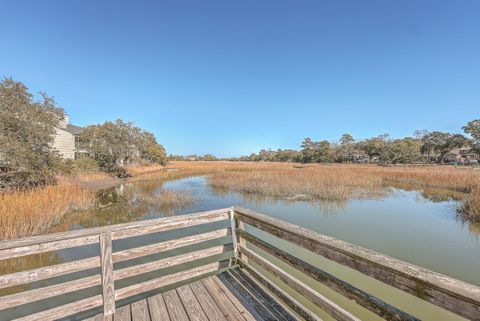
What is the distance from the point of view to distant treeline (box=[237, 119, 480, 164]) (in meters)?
48.8

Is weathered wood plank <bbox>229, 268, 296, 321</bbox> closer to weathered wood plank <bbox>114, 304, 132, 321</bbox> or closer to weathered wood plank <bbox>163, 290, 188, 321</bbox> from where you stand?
weathered wood plank <bbox>163, 290, 188, 321</bbox>

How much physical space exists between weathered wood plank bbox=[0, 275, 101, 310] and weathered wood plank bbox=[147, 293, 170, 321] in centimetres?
64

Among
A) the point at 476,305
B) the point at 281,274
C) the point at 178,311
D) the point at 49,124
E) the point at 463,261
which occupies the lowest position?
the point at 463,261

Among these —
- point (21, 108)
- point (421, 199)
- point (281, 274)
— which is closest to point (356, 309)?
point (281, 274)

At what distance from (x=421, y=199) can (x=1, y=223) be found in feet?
60.7

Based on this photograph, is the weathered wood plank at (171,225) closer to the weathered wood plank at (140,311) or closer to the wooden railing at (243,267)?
the wooden railing at (243,267)

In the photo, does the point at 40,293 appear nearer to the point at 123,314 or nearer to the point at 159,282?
the point at 123,314

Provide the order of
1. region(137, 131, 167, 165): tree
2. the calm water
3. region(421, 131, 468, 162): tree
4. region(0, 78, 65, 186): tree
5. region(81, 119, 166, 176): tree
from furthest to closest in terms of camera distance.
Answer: region(421, 131, 468, 162): tree
region(137, 131, 167, 165): tree
region(81, 119, 166, 176): tree
region(0, 78, 65, 186): tree
the calm water

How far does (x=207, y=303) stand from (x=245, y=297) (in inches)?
18.0

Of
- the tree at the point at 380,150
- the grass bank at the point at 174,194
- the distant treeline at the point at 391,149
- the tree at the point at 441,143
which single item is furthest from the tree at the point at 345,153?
the grass bank at the point at 174,194

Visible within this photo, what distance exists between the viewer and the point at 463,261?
588 cm

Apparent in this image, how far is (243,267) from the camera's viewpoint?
3.62 meters

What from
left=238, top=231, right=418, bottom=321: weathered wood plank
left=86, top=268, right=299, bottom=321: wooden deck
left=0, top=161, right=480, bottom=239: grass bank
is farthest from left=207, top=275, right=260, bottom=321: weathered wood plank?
left=0, top=161, right=480, bottom=239: grass bank

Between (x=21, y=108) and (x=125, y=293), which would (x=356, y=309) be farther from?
(x=21, y=108)
